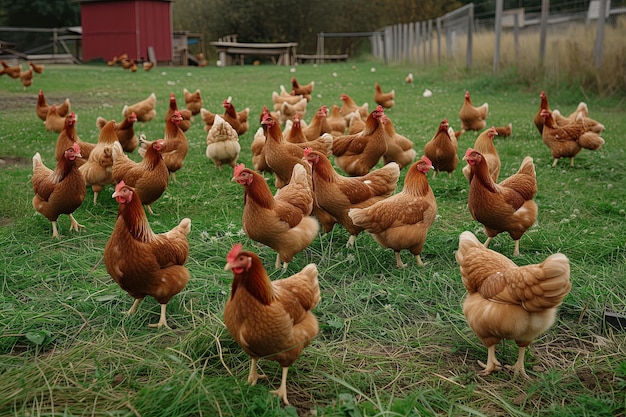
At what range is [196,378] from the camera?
10.0 feet

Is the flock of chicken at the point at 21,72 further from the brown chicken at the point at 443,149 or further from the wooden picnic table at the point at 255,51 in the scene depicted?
the wooden picnic table at the point at 255,51

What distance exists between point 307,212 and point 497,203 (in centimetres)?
162

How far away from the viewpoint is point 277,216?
4.62 metres

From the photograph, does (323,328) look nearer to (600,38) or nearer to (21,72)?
(600,38)

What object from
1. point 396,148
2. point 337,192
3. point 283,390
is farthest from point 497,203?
point 396,148

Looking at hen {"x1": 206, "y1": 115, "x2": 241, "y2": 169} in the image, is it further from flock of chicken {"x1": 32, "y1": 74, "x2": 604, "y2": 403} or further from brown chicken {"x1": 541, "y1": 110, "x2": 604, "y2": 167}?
brown chicken {"x1": 541, "y1": 110, "x2": 604, "y2": 167}

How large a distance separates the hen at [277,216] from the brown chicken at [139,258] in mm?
728

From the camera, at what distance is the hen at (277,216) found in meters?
4.51

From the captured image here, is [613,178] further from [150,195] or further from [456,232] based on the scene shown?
[150,195]

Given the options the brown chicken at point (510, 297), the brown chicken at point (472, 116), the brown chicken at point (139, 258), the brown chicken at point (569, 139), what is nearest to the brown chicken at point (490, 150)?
the brown chicken at point (569, 139)

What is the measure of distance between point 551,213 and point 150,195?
169 inches

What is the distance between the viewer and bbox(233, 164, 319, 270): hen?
178 inches

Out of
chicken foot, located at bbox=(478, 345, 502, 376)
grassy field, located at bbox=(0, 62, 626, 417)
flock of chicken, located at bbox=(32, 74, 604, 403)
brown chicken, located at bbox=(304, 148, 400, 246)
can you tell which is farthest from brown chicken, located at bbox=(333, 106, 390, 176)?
chicken foot, located at bbox=(478, 345, 502, 376)

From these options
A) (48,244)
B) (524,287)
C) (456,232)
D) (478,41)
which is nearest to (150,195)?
(48,244)
